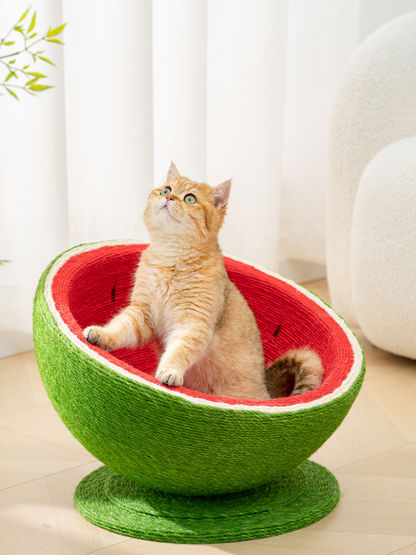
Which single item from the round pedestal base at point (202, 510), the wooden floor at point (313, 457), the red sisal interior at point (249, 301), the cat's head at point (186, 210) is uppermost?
the cat's head at point (186, 210)

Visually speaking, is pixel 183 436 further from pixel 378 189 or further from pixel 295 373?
pixel 378 189

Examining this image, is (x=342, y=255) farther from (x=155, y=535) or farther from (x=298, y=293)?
(x=155, y=535)

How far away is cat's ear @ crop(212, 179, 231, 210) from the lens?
4.23ft

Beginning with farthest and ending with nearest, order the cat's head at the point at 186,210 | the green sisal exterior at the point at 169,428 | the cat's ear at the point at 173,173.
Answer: the cat's ear at the point at 173,173
the cat's head at the point at 186,210
the green sisal exterior at the point at 169,428

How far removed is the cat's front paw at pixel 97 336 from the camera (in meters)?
1.11

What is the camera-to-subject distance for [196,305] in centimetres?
125

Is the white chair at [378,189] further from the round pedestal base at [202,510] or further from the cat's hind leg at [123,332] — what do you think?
the cat's hind leg at [123,332]

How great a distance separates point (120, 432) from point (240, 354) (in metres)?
0.35

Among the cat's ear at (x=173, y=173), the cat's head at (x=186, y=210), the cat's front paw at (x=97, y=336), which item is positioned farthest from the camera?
the cat's ear at (x=173, y=173)

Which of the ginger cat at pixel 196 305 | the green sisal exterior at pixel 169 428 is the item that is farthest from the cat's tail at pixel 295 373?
the green sisal exterior at pixel 169 428

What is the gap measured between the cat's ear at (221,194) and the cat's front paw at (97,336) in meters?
0.34

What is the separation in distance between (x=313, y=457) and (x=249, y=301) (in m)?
0.38

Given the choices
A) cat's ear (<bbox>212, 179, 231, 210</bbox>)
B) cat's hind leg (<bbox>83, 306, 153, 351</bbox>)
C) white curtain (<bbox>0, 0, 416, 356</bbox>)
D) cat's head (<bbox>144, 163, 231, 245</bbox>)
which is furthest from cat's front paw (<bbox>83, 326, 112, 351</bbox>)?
white curtain (<bbox>0, 0, 416, 356</bbox>)

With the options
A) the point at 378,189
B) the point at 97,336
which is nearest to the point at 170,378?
the point at 97,336
